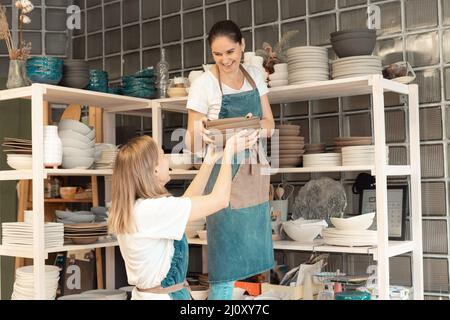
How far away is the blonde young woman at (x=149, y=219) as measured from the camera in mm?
2320

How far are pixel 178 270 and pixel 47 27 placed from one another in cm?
315

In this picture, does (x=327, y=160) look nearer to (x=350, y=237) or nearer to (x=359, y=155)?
(x=359, y=155)

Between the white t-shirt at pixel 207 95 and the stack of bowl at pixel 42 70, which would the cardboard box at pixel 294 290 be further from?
the stack of bowl at pixel 42 70

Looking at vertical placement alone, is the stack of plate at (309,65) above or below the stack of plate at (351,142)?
above

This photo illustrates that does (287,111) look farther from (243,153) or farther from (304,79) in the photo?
(243,153)

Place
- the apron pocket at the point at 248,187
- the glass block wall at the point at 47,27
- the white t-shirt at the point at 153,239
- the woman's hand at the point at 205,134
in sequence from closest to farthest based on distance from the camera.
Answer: the white t-shirt at the point at 153,239
the woman's hand at the point at 205,134
the apron pocket at the point at 248,187
the glass block wall at the point at 47,27

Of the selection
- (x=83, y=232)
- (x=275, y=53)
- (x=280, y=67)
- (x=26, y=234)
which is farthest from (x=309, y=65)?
(x=26, y=234)

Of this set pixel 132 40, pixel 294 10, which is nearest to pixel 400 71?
pixel 294 10

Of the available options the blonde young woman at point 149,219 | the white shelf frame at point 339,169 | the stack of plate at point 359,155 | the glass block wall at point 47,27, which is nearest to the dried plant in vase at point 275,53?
the white shelf frame at point 339,169

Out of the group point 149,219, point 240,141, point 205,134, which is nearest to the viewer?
point 149,219

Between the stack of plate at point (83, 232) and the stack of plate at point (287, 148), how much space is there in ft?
3.68

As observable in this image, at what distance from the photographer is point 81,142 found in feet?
11.9

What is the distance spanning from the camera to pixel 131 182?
2.35 meters

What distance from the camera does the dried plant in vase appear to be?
3.55 metres
